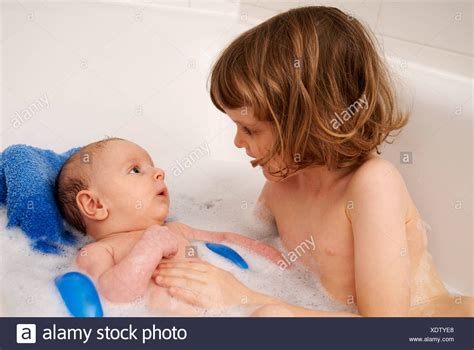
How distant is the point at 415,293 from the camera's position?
1.21m

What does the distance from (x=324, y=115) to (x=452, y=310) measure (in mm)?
463

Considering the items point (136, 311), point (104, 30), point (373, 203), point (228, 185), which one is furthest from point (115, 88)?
point (373, 203)

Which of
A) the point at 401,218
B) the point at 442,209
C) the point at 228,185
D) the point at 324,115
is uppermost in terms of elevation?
the point at 324,115

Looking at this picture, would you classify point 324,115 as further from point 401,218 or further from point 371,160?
point 401,218

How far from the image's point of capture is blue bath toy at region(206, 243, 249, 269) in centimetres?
127

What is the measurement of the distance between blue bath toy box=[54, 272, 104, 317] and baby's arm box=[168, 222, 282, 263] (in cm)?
25

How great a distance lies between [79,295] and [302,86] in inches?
20.9

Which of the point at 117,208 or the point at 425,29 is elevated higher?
the point at 425,29

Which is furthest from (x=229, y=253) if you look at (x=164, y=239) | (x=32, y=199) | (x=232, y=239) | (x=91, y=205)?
(x=32, y=199)

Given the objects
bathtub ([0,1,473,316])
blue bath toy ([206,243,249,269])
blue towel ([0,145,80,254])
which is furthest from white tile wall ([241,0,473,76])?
blue towel ([0,145,80,254])

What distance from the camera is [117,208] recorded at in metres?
1.23

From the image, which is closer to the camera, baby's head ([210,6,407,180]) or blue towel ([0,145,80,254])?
baby's head ([210,6,407,180])

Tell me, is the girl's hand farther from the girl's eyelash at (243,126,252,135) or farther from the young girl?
the girl's eyelash at (243,126,252,135)

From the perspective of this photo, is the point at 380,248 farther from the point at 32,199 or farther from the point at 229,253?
the point at 32,199
